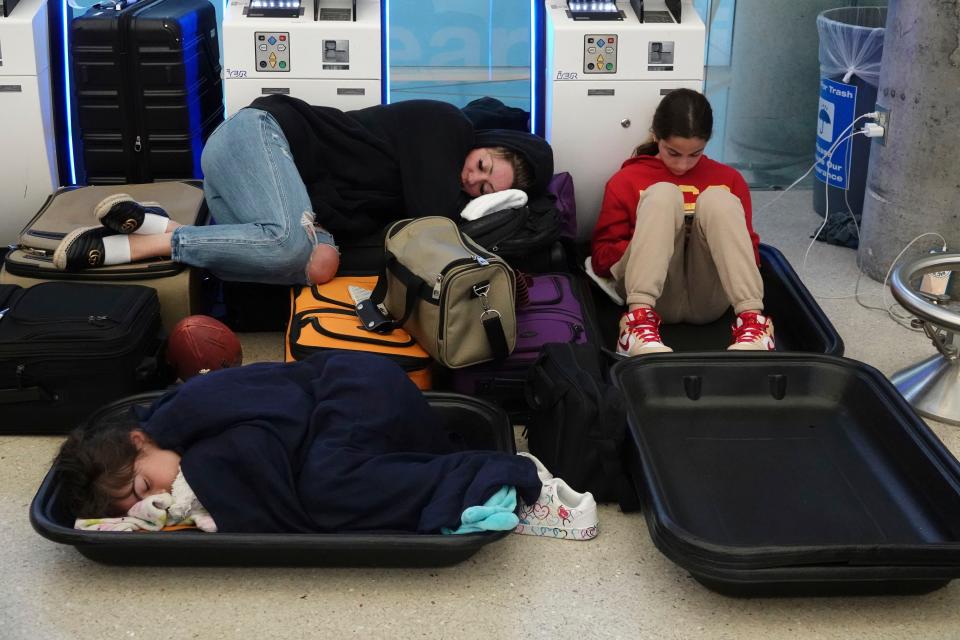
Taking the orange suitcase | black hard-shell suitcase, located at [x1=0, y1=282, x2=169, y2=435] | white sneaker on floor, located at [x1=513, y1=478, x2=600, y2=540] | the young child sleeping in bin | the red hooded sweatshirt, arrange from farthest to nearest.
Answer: the red hooded sweatshirt, the orange suitcase, black hard-shell suitcase, located at [x1=0, y1=282, x2=169, y2=435], white sneaker on floor, located at [x1=513, y1=478, x2=600, y2=540], the young child sleeping in bin

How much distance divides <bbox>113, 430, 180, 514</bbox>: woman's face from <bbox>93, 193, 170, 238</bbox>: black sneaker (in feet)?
2.67

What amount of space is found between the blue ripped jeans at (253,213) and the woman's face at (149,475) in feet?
2.59

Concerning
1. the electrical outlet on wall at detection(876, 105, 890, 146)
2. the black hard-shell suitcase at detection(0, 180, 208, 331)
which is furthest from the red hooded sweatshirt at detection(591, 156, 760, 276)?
the black hard-shell suitcase at detection(0, 180, 208, 331)

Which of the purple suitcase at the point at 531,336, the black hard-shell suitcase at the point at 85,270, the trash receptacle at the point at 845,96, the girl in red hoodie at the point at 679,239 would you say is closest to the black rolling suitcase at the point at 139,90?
the black hard-shell suitcase at the point at 85,270

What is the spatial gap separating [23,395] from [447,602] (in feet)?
3.82

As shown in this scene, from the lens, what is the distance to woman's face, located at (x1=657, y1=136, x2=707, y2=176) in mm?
2992

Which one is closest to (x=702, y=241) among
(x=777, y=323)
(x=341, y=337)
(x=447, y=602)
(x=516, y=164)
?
(x=777, y=323)

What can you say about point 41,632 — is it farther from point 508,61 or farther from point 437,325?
point 508,61

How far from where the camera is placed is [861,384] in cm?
260

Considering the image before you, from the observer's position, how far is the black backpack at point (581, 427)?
2322 mm

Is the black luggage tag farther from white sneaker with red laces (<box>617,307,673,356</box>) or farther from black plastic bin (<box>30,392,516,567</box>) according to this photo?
black plastic bin (<box>30,392,516,567</box>)

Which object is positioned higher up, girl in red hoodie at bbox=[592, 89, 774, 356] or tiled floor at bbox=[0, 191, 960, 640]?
girl in red hoodie at bbox=[592, 89, 774, 356]

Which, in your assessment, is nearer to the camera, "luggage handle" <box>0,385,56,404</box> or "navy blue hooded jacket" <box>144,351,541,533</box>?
"navy blue hooded jacket" <box>144,351,541,533</box>

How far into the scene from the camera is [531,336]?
277 cm
